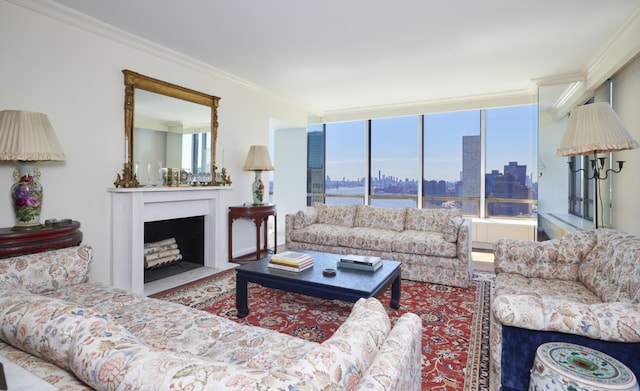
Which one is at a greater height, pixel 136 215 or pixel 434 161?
pixel 434 161

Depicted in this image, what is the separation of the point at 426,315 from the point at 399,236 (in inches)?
52.4

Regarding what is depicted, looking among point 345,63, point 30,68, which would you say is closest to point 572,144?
point 345,63

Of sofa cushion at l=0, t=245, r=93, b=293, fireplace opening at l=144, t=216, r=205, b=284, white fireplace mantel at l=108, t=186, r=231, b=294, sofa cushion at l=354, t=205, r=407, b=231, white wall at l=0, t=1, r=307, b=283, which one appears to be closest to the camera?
sofa cushion at l=0, t=245, r=93, b=293

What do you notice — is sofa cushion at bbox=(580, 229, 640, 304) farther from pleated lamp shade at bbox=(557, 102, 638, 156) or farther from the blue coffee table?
the blue coffee table

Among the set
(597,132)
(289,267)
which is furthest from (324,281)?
(597,132)

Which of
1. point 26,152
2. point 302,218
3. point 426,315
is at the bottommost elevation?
point 426,315

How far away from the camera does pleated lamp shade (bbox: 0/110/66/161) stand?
89.0 inches

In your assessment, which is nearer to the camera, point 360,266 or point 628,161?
point 360,266

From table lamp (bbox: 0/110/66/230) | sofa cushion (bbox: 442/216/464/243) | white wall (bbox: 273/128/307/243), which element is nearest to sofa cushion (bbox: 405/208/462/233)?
sofa cushion (bbox: 442/216/464/243)

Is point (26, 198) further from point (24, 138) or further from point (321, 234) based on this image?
point (321, 234)

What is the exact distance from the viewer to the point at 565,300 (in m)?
1.68

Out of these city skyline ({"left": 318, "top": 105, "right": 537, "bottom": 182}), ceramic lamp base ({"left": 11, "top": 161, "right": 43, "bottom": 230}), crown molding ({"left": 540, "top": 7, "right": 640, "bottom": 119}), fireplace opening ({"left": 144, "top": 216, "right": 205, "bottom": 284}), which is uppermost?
crown molding ({"left": 540, "top": 7, "right": 640, "bottom": 119})

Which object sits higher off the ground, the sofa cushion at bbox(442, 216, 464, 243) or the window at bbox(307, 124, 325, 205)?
the window at bbox(307, 124, 325, 205)

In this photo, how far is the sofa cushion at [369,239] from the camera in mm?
3912
